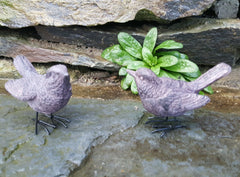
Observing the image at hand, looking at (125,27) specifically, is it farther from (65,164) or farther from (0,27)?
(65,164)

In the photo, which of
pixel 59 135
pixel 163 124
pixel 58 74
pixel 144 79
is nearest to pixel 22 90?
pixel 58 74

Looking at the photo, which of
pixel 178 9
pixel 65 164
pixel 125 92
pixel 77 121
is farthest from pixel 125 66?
pixel 65 164

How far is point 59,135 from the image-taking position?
273 cm

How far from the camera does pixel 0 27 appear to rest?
4.32 metres

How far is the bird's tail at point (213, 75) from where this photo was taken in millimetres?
2526

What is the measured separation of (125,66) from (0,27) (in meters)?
2.04

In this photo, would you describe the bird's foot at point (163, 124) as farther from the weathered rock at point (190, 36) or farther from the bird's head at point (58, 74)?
the weathered rock at point (190, 36)

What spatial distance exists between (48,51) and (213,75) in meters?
2.49

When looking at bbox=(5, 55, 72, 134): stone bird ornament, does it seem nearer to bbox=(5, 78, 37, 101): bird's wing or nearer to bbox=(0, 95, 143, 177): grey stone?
bbox=(5, 78, 37, 101): bird's wing

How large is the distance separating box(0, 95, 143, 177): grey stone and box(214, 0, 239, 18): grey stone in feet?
5.77

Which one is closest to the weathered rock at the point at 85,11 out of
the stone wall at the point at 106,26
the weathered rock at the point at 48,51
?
the stone wall at the point at 106,26

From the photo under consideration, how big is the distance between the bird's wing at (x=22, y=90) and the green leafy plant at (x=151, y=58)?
4.76 feet

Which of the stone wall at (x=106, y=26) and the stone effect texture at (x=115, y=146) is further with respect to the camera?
the stone wall at (x=106, y=26)

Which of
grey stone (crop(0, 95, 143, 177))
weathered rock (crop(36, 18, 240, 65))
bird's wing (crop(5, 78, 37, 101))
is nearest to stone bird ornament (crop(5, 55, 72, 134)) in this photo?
bird's wing (crop(5, 78, 37, 101))
